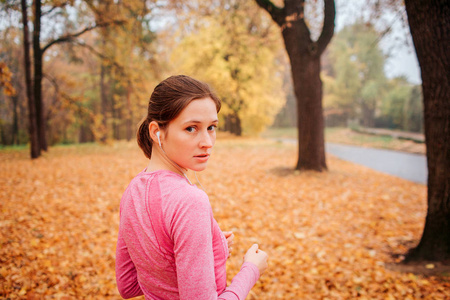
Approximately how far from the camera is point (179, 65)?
22.1m

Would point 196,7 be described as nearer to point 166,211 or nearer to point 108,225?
point 108,225

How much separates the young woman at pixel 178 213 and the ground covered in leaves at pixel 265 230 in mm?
2541

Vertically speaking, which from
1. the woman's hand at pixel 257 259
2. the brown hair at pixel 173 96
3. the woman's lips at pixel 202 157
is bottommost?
→ the woman's hand at pixel 257 259

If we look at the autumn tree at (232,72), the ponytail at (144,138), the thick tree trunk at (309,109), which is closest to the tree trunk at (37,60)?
the autumn tree at (232,72)

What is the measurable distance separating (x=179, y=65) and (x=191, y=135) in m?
22.4

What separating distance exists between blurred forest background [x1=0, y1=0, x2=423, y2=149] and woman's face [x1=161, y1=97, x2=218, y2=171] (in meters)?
5.46

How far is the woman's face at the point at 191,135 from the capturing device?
3.72 ft

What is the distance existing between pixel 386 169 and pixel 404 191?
14.1ft

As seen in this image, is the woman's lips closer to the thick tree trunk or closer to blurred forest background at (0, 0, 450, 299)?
blurred forest background at (0, 0, 450, 299)

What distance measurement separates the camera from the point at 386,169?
11617 mm

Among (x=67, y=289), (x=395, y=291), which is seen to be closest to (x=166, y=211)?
(x=67, y=289)

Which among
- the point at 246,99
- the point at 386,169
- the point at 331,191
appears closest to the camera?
the point at 331,191

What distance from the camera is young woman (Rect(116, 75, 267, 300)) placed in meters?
0.99

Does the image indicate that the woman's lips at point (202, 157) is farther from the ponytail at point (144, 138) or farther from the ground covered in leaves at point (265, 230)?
the ground covered in leaves at point (265, 230)
